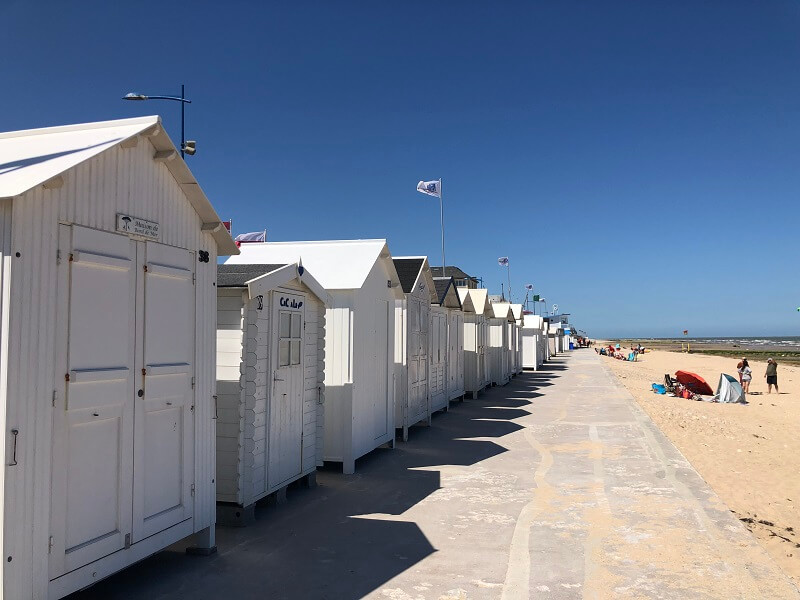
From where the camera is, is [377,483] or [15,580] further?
[377,483]

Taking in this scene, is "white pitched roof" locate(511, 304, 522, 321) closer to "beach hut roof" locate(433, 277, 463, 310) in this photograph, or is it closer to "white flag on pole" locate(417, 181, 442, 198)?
"white flag on pole" locate(417, 181, 442, 198)

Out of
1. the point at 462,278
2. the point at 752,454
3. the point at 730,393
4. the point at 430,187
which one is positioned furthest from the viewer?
the point at 462,278

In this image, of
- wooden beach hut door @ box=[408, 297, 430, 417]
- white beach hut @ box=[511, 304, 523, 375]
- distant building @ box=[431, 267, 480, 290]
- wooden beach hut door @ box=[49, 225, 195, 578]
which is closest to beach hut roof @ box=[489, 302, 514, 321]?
white beach hut @ box=[511, 304, 523, 375]

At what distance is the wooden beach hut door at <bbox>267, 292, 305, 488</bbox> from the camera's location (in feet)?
24.1

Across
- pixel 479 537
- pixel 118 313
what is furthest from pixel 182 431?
pixel 479 537

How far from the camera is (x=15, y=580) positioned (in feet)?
12.5

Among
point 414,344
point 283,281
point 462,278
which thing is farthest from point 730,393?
point 462,278

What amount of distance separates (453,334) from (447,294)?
4.56 feet

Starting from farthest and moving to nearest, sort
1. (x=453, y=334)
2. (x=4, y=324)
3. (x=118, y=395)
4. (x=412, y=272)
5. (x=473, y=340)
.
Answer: (x=473, y=340)
(x=453, y=334)
(x=412, y=272)
(x=118, y=395)
(x=4, y=324)

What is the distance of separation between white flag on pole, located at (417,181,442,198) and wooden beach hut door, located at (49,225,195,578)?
2025 cm

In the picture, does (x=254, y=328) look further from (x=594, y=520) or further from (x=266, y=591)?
(x=594, y=520)

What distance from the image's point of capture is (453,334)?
706 inches

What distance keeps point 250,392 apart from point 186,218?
2034 millimetres

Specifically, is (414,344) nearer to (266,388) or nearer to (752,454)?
(752,454)
